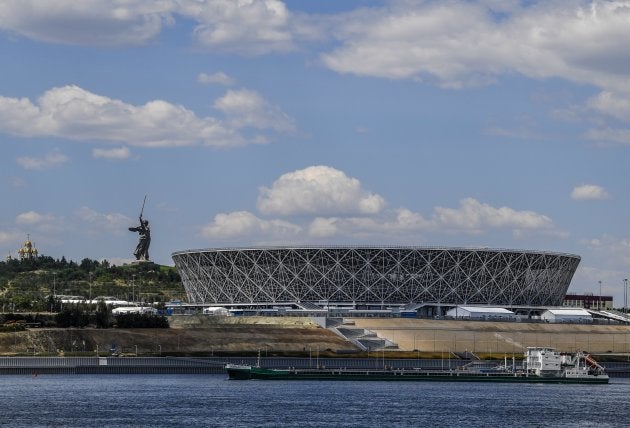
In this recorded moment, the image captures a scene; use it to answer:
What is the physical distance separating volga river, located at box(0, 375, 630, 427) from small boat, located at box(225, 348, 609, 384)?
2322 mm

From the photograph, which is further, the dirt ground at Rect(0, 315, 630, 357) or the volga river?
the dirt ground at Rect(0, 315, 630, 357)

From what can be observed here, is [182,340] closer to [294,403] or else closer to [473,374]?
[473,374]

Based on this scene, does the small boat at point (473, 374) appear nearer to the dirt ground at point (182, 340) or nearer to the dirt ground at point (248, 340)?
the dirt ground at point (182, 340)

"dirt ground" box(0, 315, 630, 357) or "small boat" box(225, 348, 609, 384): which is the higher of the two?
"dirt ground" box(0, 315, 630, 357)

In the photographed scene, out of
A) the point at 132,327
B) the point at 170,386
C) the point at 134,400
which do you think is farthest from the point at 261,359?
the point at 134,400

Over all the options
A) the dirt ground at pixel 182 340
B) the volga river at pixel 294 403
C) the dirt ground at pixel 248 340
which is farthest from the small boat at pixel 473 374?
the dirt ground at pixel 248 340

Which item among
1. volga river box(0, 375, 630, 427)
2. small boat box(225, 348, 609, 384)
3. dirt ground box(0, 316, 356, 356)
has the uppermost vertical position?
dirt ground box(0, 316, 356, 356)

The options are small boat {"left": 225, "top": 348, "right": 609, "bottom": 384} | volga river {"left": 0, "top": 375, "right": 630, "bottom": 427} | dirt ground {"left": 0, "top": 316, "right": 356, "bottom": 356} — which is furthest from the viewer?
dirt ground {"left": 0, "top": 316, "right": 356, "bottom": 356}

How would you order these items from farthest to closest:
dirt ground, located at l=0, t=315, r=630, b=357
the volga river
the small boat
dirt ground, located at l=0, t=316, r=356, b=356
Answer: dirt ground, located at l=0, t=315, r=630, b=357 < dirt ground, located at l=0, t=316, r=356, b=356 < the small boat < the volga river

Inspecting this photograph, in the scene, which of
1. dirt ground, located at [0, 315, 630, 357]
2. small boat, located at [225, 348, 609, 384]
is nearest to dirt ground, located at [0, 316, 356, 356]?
dirt ground, located at [0, 315, 630, 357]

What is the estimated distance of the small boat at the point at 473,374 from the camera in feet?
506

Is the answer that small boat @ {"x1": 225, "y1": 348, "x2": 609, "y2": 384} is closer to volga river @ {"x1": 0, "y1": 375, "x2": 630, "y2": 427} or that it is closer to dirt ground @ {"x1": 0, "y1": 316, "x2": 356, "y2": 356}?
volga river @ {"x1": 0, "y1": 375, "x2": 630, "y2": 427}

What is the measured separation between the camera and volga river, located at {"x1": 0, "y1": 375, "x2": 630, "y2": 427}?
104m

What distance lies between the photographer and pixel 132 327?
615 ft
